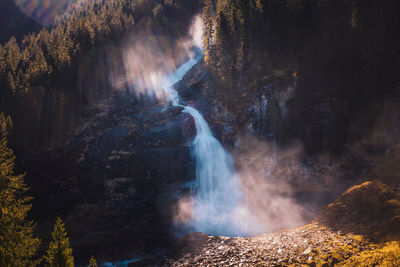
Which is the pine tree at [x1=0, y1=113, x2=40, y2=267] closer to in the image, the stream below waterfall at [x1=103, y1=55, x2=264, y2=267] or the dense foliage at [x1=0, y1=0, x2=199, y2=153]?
the stream below waterfall at [x1=103, y1=55, x2=264, y2=267]

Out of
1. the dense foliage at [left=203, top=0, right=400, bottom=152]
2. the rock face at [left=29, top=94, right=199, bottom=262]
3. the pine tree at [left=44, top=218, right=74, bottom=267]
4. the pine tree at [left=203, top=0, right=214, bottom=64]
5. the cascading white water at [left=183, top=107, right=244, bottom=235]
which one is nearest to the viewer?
the pine tree at [left=44, top=218, right=74, bottom=267]

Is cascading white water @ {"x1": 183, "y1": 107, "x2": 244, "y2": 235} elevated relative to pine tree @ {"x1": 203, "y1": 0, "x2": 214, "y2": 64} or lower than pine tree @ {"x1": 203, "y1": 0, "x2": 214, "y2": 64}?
lower

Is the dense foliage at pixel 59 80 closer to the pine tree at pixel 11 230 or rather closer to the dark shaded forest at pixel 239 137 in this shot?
the dark shaded forest at pixel 239 137

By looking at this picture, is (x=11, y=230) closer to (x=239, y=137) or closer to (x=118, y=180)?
(x=118, y=180)

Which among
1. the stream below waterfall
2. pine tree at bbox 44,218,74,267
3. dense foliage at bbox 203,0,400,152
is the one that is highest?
dense foliage at bbox 203,0,400,152

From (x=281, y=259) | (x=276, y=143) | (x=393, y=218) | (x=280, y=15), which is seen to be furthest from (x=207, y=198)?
(x=280, y=15)

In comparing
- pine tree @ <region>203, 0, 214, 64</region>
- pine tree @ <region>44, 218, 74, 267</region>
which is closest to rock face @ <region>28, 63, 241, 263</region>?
pine tree @ <region>203, 0, 214, 64</region>

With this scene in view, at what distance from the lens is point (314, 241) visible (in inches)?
496

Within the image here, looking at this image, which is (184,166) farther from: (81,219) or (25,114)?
(25,114)

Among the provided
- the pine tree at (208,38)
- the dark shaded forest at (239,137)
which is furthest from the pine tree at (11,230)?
the pine tree at (208,38)

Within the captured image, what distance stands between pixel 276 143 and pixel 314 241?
14.5 meters

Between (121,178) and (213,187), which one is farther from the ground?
(121,178)

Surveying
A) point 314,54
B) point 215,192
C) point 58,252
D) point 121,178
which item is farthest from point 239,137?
point 58,252

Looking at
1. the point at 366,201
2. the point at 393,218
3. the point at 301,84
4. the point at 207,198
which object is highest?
the point at 301,84
